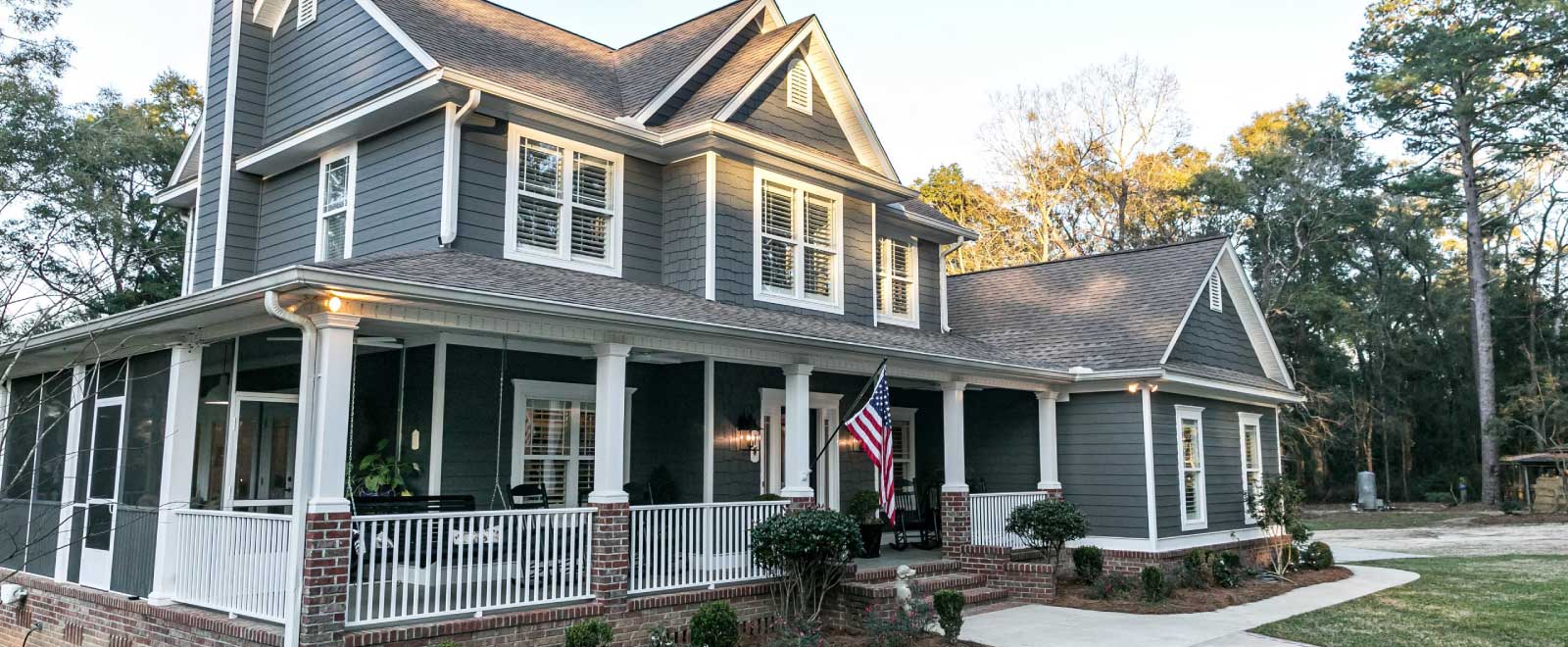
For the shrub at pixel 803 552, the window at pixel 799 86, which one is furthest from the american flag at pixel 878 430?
the window at pixel 799 86

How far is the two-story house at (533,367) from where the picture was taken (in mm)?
8312

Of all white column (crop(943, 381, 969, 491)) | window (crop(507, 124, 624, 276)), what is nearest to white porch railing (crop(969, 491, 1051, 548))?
white column (crop(943, 381, 969, 491))

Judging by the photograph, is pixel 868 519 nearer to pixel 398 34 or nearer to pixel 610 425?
pixel 610 425

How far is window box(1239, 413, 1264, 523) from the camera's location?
17547 millimetres

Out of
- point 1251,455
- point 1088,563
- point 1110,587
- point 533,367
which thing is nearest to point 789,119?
point 533,367

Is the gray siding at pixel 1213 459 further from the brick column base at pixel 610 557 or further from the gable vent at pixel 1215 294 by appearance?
the brick column base at pixel 610 557

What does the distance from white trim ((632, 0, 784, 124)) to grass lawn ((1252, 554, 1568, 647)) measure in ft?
29.7

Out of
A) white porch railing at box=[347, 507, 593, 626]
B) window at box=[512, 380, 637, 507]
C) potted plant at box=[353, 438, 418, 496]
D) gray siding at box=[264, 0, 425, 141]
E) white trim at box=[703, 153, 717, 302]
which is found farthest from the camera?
white trim at box=[703, 153, 717, 302]

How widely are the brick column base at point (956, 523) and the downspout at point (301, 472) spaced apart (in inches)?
314

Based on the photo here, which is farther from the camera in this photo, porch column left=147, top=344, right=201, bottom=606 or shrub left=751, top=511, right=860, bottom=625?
shrub left=751, top=511, right=860, bottom=625

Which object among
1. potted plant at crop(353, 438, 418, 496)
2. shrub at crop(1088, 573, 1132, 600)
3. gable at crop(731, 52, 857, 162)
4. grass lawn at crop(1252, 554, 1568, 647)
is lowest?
grass lawn at crop(1252, 554, 1568, 647)

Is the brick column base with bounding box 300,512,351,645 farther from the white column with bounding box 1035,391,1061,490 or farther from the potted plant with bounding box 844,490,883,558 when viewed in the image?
the white column with bounding box 1035,391,1061,490

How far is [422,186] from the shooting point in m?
Result: 11.1

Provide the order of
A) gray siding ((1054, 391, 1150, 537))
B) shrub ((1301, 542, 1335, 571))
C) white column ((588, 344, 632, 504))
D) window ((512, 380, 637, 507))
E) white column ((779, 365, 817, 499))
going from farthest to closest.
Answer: shrub ((1301, 542, 1335, 571)) < gray siding ((1054, 391, 1150, 537)) < window ((512, 380, 637, 507)) < white column ((779, 365, 817, 499)) < white column ((588, 344, 632, 504))
